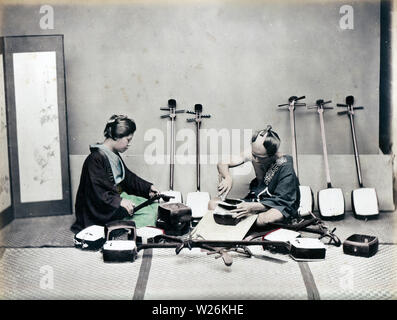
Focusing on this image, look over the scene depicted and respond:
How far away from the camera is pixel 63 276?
10.8 ft

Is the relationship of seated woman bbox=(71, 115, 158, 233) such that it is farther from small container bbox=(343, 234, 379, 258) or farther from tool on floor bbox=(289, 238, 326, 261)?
small container bbox=(343, 234, 379, 258)

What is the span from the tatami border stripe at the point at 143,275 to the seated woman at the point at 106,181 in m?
0.55

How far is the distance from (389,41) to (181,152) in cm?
198

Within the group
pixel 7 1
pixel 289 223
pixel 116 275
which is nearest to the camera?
pixel 116 275

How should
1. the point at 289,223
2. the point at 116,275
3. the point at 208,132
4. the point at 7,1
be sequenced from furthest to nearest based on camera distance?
the point at 208,132
the point at 289,223
the point at 7,1
the point at 116,275

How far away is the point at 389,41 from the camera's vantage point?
403 centimetres

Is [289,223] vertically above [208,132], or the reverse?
[208,132]

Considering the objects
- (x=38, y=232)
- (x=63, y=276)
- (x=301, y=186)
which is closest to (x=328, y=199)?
(x=301, y=186)

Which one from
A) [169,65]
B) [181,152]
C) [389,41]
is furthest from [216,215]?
[389,41]

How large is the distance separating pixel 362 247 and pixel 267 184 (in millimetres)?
907

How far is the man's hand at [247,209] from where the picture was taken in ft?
12.2

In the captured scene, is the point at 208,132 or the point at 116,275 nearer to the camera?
the point at 116,275

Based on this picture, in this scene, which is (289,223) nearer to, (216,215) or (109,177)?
(216,215)

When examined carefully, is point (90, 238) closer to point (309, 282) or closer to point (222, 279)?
point (222, 279)
